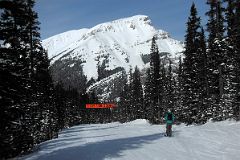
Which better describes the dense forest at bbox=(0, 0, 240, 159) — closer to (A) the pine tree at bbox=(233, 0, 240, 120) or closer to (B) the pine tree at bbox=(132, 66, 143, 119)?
(A) the pine tree at bbox=(233, 0, 240, 120)

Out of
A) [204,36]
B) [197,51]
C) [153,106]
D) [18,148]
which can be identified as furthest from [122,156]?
[153,106]

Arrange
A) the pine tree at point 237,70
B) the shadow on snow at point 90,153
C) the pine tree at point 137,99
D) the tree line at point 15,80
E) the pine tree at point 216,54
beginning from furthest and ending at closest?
the pine tree at point 137,99 < the pine tree at point 216,54 < the pine tree at point 237,70 < the shadow on snow at point 90,153 < the tree line at point 15,80

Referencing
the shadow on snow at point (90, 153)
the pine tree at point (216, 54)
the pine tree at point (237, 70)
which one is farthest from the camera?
the pine tree at point (216, 54)

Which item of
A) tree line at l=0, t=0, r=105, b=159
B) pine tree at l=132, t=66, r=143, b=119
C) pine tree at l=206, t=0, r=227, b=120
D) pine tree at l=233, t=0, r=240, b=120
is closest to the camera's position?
tree line at l=0, t=0, r=105, b=159

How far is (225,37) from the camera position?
127 ft

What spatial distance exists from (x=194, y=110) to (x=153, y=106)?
29190mm

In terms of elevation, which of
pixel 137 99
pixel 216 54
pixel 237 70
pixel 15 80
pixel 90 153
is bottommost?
pixel 90 153

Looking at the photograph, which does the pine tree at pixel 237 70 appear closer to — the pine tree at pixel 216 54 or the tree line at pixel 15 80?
the pine tree at pixel 216 54

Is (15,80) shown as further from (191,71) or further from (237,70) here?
(191,71)

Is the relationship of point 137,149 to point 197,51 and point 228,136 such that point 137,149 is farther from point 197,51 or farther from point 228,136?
point 197,51

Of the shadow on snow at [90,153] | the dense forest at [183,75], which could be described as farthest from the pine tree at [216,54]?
the shadow on snow at [90,153]

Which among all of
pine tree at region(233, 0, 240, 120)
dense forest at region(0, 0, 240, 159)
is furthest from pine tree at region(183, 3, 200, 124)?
pine tree at region(233, 0, 240, 120)

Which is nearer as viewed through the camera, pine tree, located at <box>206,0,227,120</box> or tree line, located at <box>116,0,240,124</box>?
tree line, located at <box>116,0,240,124</box>

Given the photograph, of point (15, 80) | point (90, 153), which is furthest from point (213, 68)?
point (15, 80)
